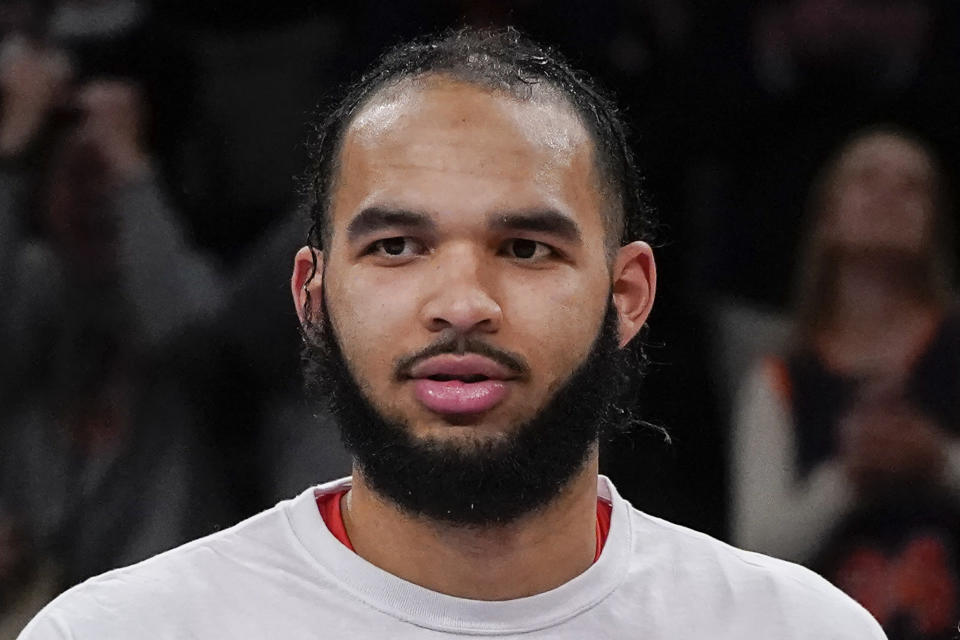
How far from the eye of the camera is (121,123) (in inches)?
121

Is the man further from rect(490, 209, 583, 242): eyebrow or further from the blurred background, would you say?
the blurred background

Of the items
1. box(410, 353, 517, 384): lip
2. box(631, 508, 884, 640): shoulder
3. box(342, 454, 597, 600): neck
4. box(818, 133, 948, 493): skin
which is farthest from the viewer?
box(818, 133, 948, 493): skin

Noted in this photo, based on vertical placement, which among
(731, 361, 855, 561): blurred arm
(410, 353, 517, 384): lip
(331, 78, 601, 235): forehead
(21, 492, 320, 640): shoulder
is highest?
(331, 78, 601, 235): forehead

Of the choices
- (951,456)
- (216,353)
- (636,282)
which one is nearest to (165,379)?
(216,353)

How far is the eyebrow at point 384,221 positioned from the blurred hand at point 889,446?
1615 mm

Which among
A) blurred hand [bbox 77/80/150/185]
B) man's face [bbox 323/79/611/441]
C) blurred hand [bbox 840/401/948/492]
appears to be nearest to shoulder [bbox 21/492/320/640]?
man's face [bbox 323/79/611/441]

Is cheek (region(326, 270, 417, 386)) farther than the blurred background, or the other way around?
the blurred background

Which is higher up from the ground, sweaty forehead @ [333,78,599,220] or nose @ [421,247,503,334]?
sweaty forehead @ [333,78,599,220]

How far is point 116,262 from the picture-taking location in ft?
10.1

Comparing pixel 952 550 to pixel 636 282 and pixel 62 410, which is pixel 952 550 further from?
pixel 62 410

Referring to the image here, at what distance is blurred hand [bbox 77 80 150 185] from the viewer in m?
3.06

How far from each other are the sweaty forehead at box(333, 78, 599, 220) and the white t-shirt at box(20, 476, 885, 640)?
1.43 ft

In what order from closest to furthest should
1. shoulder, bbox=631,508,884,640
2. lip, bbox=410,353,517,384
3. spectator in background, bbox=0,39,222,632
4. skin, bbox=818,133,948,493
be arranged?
lip, bbox=410,353,517,384 < shoulder, bbox=631,508,884,640 < spectator in background, bbox=0,39,222,632 < skin, bbox=818,133,948,493

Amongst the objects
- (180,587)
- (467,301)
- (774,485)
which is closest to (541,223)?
(467,301)
